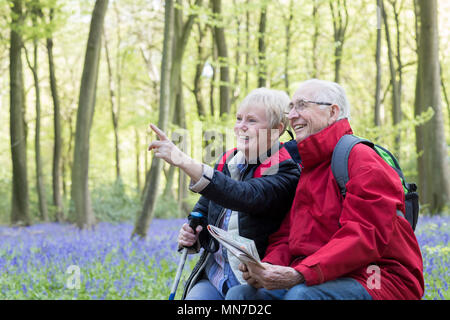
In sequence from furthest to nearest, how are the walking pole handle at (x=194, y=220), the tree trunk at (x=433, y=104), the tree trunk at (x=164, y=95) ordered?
the tree trunk at (x=433, y=104) < the tree trunk at (x=164, y=95) < the walking pole handle at (x=194, y=220)

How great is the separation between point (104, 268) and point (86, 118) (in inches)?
205

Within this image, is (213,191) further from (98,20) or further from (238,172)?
(98,20)

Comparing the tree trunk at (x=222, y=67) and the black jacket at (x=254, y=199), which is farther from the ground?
the tree trunk at (x=222, y=67)

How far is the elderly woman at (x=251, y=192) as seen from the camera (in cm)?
274

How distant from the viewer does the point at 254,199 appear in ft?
8.70

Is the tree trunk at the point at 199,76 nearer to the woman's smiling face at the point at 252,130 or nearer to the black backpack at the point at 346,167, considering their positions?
the woman's smiling face at the point at 252,130

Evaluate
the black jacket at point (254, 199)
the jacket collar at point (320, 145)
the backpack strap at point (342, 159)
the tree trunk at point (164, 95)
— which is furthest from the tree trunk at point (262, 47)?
the backpack strap at point (342, 159)

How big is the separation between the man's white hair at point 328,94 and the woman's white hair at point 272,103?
0.72 ft

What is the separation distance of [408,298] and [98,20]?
9.41m

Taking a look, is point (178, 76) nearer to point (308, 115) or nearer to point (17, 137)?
A: point (17, 137)

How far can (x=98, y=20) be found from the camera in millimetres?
10344

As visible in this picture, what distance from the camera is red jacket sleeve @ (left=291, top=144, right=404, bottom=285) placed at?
224cm

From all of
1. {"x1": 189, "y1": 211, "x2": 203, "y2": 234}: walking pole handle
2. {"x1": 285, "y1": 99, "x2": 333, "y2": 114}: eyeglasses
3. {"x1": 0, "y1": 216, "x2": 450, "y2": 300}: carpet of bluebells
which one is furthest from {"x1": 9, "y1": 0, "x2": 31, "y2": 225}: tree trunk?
{"x1": 285, "y1": 99, "x2": 333, "y2": 114}: eyeglasses
